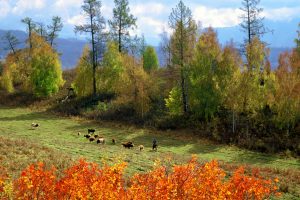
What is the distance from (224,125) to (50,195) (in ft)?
131

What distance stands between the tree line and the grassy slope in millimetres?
4027

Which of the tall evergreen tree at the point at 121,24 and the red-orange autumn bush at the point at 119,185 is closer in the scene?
the red-orange autumn bush at the point at 119,185

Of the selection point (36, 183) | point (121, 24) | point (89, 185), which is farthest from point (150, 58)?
point (36, 183)

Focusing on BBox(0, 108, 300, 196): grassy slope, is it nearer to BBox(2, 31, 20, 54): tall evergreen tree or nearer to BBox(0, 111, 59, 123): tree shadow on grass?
BBox(0, 111, 59, 123): tree shadow on grass

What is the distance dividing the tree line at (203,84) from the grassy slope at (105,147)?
403 cm

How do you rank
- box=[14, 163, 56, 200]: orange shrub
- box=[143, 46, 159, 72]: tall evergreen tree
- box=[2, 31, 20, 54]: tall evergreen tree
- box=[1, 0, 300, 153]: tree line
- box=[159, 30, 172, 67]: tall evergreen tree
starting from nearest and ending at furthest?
box=[14, 163, 56, 200]: orange shrub
box=[1, 0, 300, 153]: tree line
box=[159, 30, 172, 67]: tall evergreen tree
box=[143, 46, 159, 72]: tall evergreen tree
box=[2, 31, 20, 54]: tall evergreen tree

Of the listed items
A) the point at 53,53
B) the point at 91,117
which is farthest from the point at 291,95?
the point at 53,53

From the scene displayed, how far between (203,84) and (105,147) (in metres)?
19.9

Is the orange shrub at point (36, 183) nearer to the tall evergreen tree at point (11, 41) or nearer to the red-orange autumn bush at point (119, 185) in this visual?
the red-orange autumn bush at point (119, 185)

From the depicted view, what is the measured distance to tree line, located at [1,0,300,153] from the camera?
48.2 m

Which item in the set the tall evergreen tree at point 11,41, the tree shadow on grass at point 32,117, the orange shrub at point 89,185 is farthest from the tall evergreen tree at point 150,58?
the orange shrub at point 89,185

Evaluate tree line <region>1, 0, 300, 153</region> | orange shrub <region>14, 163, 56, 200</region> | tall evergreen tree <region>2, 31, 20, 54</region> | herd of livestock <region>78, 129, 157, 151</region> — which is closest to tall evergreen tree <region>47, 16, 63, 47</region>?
tall evergreen tree <region>2, 31, 20, 54</region>

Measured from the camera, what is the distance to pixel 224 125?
5200 centimetres

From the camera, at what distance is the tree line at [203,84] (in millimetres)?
48250
